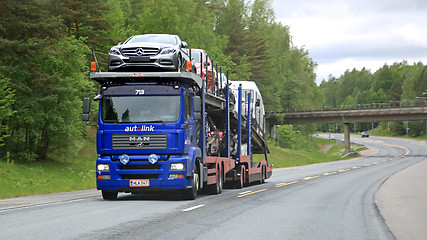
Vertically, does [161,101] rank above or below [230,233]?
above

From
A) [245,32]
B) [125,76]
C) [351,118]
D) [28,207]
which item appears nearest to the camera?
[28,207]

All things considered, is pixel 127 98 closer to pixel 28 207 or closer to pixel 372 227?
pixel 28 207

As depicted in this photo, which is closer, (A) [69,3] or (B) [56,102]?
(B) [56,102]

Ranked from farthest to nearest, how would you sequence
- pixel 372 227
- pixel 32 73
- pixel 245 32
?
pixel 245 32, pixel 32 73, pixel 372 227

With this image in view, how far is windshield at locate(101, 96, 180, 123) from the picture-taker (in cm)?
1535

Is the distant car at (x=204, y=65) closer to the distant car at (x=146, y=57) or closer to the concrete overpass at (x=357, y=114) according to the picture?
the distant car at (x=146, y=57)

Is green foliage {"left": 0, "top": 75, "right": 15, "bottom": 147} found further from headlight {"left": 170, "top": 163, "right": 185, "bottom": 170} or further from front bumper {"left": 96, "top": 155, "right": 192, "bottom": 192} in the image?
headlight {"left": 170, "top": 163, "right": 185, "bottom": 170}

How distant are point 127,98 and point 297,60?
81.2 m

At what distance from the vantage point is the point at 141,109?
15.4 meters

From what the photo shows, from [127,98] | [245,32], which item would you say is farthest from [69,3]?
[245,32]

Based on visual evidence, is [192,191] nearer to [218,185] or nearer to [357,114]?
[218,185]

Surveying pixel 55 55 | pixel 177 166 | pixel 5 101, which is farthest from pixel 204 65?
pixel 55 55

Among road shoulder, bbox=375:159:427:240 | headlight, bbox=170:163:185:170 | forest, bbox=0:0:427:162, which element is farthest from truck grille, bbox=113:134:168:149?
forest, bbox=0:0:427:162

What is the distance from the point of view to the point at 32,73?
31.7 metres
